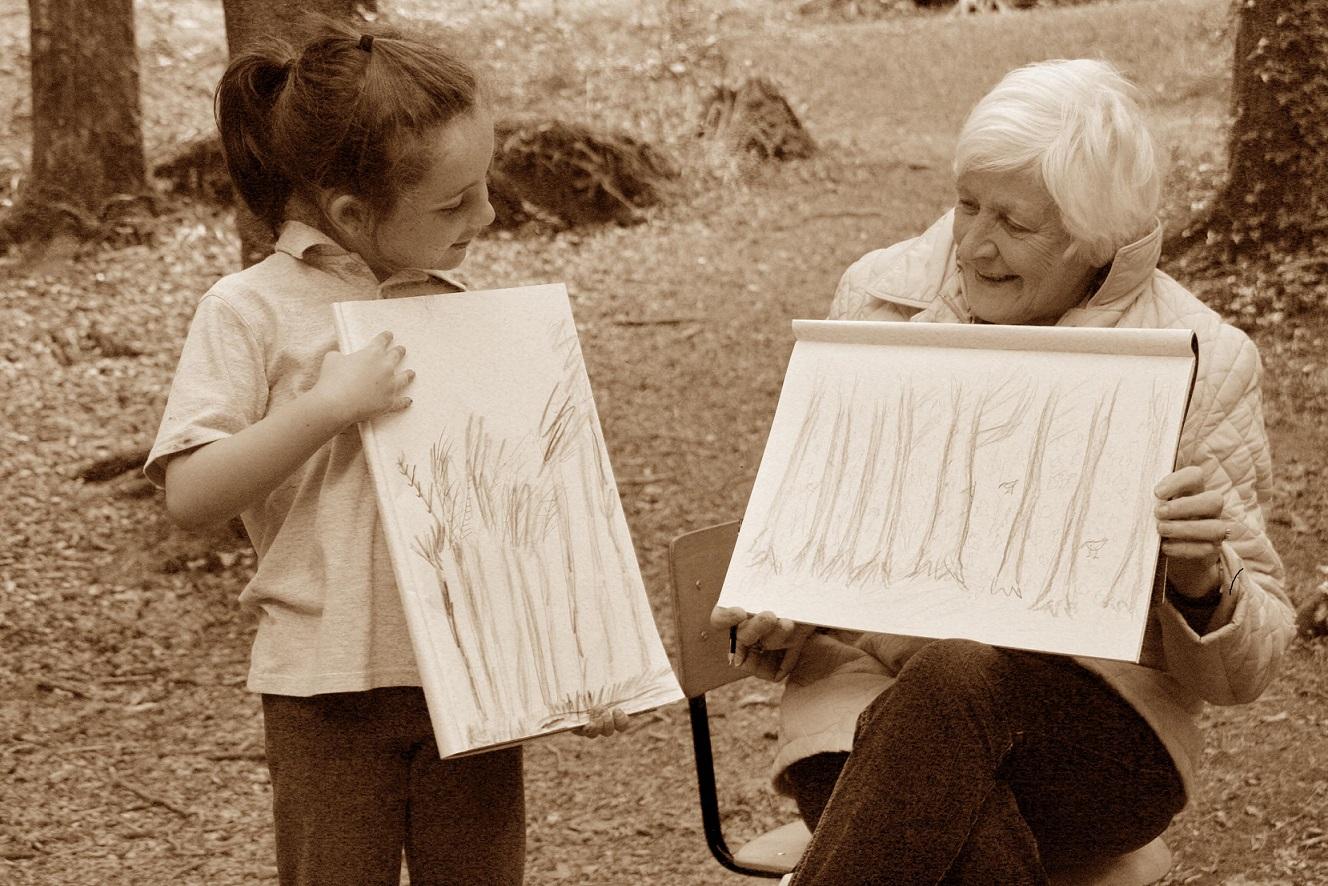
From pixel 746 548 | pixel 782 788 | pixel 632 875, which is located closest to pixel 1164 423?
pixel 746 548

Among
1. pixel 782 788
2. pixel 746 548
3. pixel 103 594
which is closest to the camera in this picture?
pixel 746 548

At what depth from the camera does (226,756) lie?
436cm

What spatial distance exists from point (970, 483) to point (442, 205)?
2.92 ft

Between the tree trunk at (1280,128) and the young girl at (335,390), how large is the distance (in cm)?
457

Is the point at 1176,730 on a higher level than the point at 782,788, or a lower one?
higher

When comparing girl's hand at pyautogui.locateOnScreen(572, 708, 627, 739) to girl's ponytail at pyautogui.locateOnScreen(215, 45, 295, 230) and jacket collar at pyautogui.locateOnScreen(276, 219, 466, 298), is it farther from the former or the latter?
girl's ponytail at pyautogui.locateOnScreen(215, 45, 295, 230)

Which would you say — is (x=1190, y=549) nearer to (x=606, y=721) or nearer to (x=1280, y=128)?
(x=606, y=721)

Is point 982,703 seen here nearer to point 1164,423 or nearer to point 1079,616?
point 1079,616

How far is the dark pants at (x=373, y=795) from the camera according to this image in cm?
221

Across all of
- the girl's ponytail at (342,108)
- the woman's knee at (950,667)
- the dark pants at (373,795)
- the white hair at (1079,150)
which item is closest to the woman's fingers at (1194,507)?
the woman's knee at (950,667)

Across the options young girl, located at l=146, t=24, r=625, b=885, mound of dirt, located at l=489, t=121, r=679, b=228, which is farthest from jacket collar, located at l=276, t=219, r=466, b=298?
mound of dirt, located at l=489, t=121, r=679, b=228

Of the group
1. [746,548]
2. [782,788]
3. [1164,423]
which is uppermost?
[1164,423]

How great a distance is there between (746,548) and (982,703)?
43cm

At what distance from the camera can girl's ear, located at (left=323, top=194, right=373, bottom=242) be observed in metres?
2.21
